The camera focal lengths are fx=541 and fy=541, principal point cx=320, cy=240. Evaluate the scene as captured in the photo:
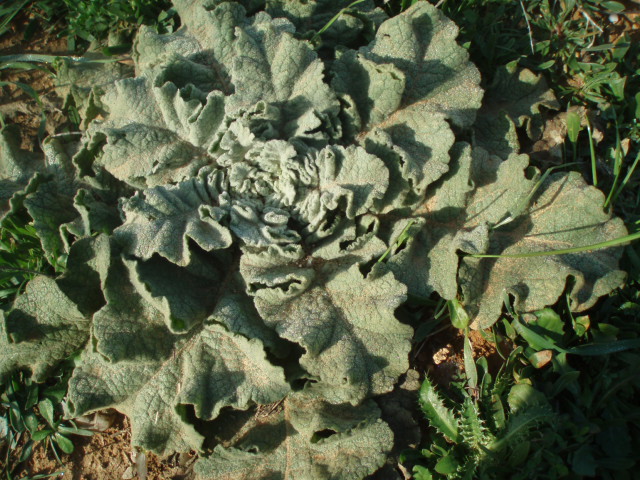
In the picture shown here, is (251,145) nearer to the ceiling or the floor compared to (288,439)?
nearer to the ceiling

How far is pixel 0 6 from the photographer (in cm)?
425

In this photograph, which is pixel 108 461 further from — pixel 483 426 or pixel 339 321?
pixel 483 426

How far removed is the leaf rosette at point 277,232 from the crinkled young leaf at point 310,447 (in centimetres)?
1

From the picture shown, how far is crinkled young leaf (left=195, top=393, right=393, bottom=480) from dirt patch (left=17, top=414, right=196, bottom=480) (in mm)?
418

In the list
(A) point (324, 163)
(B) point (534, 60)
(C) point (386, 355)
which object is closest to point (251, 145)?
(A) point (324, 163)

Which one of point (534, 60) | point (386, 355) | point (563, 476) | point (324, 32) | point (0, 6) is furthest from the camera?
point (0, 6)

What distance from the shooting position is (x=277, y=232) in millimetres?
3008

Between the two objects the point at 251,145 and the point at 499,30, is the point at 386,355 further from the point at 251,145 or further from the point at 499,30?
the point at 499,30

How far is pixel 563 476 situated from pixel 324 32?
2.97 m

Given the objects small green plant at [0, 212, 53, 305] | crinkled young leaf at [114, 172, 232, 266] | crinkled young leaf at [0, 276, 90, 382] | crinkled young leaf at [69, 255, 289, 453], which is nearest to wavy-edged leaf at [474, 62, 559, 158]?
crinkled young leaf at [114, 172, 232, 266]

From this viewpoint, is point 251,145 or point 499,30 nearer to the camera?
point 251,145

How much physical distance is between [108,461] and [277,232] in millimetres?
1836

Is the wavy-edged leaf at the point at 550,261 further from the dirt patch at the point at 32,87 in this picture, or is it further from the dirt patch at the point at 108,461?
the dirt patch at the point at 32,87

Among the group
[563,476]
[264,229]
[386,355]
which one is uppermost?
[264,229]
